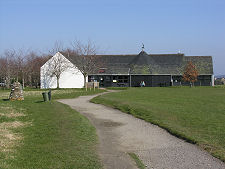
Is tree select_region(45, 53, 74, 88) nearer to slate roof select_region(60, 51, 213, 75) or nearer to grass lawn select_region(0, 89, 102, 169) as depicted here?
slate roof select_region(60, 51, 213, 75)

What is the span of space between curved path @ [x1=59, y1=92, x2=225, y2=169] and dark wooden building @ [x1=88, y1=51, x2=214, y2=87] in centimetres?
4784

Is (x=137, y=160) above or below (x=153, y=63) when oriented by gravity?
below

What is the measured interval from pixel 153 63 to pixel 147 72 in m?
4.55

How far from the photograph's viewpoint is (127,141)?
33.4 feet

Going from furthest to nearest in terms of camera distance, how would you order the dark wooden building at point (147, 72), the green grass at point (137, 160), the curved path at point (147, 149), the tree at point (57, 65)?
1. the dark wooden building at point (147, 72)
2. the tree at point (57, 65)
3. the curved path at point (147, 149)
4. the green grass at point (137, 160)

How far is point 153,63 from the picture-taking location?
6475 cm

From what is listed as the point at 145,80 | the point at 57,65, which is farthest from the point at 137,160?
the point at 145,80

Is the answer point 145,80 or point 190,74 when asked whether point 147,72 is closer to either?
point 145,80

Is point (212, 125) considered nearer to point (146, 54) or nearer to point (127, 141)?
point (127, 141)

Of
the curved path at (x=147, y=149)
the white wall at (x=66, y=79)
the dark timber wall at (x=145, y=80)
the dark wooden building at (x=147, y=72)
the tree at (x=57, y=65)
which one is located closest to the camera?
the curved path at (x=147, y=149)

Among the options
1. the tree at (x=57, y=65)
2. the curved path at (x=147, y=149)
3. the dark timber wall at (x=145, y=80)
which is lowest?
the curved path at (x=147, y=149)

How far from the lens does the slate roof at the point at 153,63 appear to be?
6234 cm

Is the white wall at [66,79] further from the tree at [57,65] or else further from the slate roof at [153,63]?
the slate roof at [153,63]

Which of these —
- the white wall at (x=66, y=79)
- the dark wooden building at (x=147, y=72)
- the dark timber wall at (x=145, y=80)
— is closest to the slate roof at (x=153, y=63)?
the dark wooden building at (x=147, y=72)
